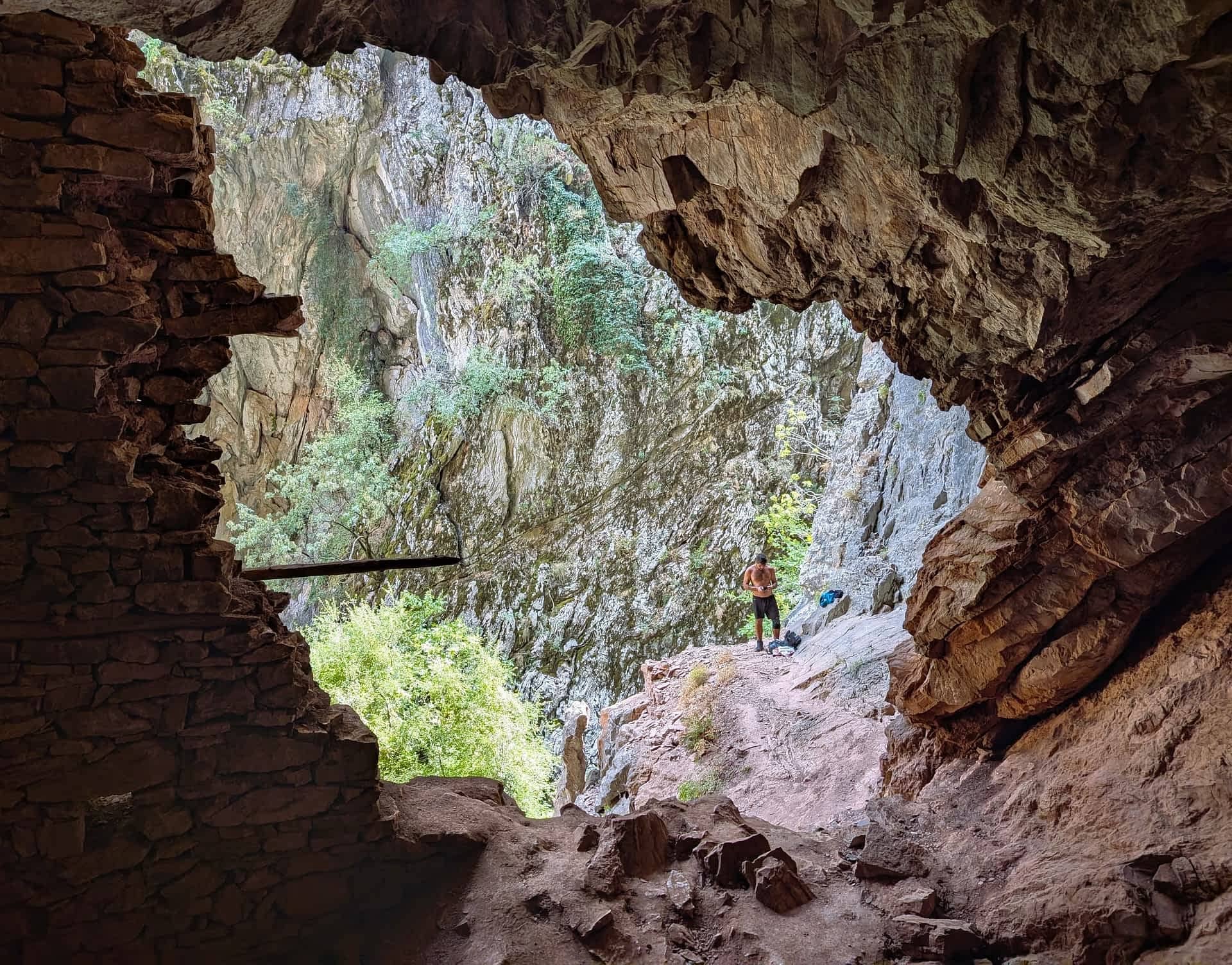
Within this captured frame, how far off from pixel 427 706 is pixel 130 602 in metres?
6.57

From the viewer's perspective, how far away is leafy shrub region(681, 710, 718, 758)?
10094mm

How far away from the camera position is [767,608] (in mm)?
12609

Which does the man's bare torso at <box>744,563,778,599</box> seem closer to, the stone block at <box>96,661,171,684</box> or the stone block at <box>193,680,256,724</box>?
the stone block at <box>193,680,256,724</box>

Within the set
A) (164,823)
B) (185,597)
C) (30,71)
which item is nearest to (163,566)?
(185,597)

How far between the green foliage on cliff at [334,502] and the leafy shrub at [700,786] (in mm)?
12038

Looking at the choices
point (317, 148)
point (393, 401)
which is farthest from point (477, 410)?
point (317, 148)

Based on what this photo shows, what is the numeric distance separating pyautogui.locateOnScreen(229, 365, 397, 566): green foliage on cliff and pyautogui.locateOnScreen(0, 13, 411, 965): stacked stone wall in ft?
49.7

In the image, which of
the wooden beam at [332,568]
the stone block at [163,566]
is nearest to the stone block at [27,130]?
the stone block at [163,566]

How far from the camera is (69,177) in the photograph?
401 cm

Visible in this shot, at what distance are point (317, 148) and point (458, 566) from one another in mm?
10595

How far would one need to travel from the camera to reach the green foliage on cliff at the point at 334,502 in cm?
1945

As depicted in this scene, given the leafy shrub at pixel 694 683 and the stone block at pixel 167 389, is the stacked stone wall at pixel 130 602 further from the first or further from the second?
the leafy shrub at pixel 694 683

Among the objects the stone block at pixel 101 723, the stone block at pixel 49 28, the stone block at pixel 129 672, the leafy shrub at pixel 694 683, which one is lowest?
the leafy shrub at pixel 694 683

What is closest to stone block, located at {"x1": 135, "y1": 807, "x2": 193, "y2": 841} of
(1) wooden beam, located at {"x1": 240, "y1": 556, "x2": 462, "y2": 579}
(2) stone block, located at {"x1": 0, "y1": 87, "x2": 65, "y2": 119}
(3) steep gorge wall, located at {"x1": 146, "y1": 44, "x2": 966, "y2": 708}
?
(1) wooden beam, located at {"x1": 240, "y1": 556, "x2": 462, "y2": 579}
